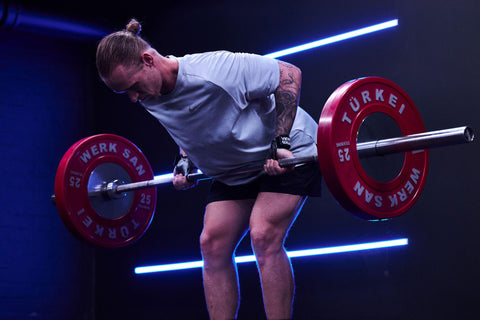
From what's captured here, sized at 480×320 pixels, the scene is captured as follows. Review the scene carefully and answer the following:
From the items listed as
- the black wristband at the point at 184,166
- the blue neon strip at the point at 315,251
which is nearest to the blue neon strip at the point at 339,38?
the blue neon strip at the point at 315,251

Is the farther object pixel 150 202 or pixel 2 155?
pixel 2 155

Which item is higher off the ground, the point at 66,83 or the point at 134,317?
the point at 66,83

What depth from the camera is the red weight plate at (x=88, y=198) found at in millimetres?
3070

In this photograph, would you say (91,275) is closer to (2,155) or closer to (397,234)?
(2,155)

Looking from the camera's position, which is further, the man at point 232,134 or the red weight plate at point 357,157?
the man at point 232,134

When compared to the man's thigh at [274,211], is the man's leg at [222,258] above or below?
below

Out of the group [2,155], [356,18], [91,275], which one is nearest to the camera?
[356,18]

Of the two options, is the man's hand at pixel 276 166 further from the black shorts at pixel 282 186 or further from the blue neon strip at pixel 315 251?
the blue neon strip at pixel 315 251

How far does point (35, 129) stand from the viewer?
479 centimetres

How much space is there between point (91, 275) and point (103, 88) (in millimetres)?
1550

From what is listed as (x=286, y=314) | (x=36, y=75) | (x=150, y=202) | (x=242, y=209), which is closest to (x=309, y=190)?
(x=242, y=209)

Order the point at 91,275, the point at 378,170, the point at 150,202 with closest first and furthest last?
the point at 378,170
the point at 150,202
the point at 91,275

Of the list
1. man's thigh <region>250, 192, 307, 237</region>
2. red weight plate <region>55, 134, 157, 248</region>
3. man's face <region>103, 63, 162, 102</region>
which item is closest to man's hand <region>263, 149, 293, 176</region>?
man's thigh <region>250, 192, 307, 237</region>

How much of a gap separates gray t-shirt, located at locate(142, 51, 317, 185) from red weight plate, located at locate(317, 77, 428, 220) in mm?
336
